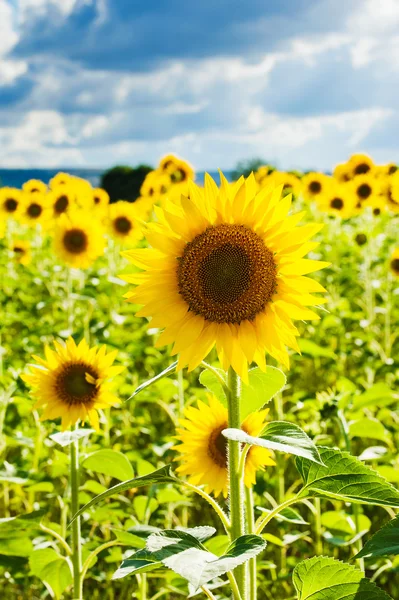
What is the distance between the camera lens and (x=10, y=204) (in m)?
6.79

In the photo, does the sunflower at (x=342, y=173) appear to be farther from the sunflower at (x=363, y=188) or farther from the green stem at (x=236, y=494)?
the green stem at (x=236, y=494)

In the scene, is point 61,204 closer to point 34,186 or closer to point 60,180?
point 60,180

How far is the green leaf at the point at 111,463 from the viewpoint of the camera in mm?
1727

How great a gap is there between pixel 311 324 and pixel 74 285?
85.5 inches

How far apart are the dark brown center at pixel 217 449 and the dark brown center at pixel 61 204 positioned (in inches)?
148

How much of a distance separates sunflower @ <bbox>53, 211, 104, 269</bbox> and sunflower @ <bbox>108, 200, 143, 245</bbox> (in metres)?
1.29

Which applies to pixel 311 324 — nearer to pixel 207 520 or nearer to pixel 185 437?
pixel 207 520

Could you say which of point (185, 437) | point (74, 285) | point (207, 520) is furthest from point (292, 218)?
point (74, 285)

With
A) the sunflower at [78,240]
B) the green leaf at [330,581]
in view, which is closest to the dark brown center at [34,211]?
the sunflower at [78,240]

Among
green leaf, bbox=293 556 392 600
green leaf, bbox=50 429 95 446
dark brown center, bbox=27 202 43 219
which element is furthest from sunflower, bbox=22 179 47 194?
green leaf, bbox=293 556 392 600

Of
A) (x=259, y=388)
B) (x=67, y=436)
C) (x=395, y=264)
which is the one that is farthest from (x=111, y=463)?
(x=395, y=264)

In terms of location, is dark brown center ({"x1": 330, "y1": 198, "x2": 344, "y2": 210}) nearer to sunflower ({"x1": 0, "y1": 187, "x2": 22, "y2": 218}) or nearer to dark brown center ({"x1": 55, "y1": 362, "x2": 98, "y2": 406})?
sunflower ({"x1": 0, "y1": 187, "x2": 22, "y2": 218})

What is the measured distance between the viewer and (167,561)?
95 cm

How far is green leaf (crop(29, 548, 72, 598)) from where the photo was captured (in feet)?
5.87
